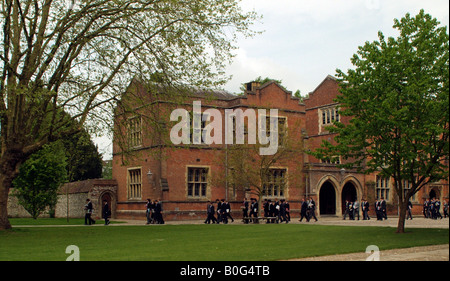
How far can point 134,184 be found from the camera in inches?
1657

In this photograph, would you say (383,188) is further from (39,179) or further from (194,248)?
(194,248)

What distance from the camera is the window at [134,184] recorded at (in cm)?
4150

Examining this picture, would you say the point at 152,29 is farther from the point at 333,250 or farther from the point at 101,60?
the point at 333,250

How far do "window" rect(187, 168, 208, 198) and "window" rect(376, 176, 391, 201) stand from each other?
17.5m

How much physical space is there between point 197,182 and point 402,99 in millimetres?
23124

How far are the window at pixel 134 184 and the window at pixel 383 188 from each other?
71.4 feet

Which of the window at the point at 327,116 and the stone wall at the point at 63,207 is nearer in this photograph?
the stone wall at the point at 63,207

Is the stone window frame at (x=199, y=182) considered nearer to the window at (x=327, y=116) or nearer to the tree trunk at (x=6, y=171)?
the window at (x=327, y=116)

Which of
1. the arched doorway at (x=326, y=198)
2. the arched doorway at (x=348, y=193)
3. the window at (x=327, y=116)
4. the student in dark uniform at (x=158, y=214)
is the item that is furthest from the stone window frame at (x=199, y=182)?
the window at (x=327, y=116)

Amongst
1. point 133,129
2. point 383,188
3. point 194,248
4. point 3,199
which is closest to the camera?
point 194,248

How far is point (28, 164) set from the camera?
129 ft

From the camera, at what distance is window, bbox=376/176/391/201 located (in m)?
48.9

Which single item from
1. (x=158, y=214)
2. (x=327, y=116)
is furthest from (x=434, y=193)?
(x=158, y=214)
